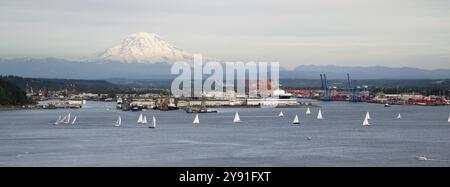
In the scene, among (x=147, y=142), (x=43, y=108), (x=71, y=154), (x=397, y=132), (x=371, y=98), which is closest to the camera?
(x=71, y=154)

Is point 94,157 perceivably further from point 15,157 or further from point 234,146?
point 234,146

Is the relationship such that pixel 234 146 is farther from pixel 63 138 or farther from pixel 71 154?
pixel 63 138

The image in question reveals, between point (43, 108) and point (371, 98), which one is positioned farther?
point (371, 98)

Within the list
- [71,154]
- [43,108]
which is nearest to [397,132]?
[71,154]
